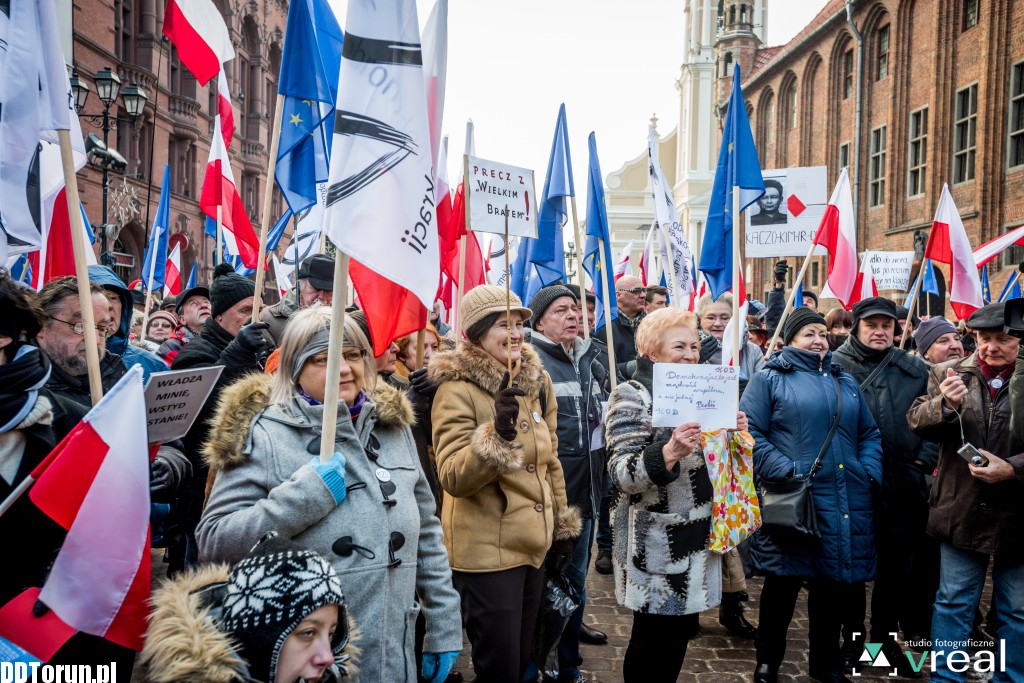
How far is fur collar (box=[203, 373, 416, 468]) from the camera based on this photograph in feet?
8.04

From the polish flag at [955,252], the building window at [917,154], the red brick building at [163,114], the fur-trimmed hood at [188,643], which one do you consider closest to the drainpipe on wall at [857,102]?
the building window at [917,154]

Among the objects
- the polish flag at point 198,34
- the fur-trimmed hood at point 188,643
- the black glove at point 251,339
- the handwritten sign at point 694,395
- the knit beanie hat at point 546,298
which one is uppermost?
the polish flag at point 198,34

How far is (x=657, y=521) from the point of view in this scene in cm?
395

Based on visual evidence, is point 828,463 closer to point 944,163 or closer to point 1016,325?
point 1016,325

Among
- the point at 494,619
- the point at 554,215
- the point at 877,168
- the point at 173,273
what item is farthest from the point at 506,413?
the point at 877,168

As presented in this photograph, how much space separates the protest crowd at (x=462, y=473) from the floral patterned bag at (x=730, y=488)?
0.05ft

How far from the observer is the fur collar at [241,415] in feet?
8.04

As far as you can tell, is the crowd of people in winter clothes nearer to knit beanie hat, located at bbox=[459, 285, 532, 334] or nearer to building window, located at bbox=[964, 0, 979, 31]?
knit beanie hat, located at bbox=[459, 285, 532, 334]

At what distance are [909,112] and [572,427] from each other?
26.8 metres

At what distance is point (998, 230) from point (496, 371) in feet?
71.4

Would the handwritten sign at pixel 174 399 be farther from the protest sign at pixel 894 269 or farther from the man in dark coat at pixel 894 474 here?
the protest sign at pixel 894 269

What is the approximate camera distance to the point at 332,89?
16.0ft

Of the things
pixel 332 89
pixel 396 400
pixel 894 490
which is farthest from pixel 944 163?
pixel 396 400

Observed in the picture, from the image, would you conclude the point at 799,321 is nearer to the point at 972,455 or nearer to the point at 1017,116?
the point at 972,455
